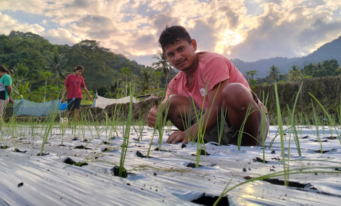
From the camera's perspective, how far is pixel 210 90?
1.38 m

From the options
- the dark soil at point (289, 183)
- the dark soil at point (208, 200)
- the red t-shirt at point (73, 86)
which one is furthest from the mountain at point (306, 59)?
the dark soil at point (208, 200)

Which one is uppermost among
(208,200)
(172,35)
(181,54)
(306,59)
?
(306,59)

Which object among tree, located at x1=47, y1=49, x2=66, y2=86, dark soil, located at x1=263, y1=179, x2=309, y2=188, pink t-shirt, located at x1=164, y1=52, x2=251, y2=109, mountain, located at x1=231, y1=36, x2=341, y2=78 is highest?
mountain, located at x1=231, y1=36, x2=341, y2=78

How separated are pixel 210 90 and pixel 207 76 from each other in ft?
0.31

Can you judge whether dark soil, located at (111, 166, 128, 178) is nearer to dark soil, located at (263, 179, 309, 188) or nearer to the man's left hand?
dark soil, located at (263, 179, 309, 188)

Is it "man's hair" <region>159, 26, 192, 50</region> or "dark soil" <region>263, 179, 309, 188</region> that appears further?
"man's hair" <region>159, 26, 192, 50</region>

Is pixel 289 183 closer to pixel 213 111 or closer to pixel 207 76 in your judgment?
pixel 213 111

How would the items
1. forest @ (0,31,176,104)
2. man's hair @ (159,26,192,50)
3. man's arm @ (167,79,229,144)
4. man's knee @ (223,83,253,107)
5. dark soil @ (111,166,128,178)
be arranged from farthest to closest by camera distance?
forest @ (0,31,176,104) → man's hair @ (159,26,192,50) → man's arm @ (167,79,229,144) → man's knee @ (223,83,253,107) → dark soil @ (111,166,128,178)

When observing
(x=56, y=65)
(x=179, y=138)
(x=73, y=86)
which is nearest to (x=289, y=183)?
(x=179, y=138)

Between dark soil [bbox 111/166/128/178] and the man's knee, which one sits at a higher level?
the man's knee

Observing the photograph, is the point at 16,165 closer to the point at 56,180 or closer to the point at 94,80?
the point at 56,180

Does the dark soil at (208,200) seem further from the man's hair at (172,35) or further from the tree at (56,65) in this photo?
the tree at (56,65)

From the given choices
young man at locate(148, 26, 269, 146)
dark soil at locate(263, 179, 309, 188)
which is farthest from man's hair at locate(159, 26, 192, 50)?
dark soil at locate(263, 179, 309, 188)

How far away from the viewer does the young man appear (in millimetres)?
1258
